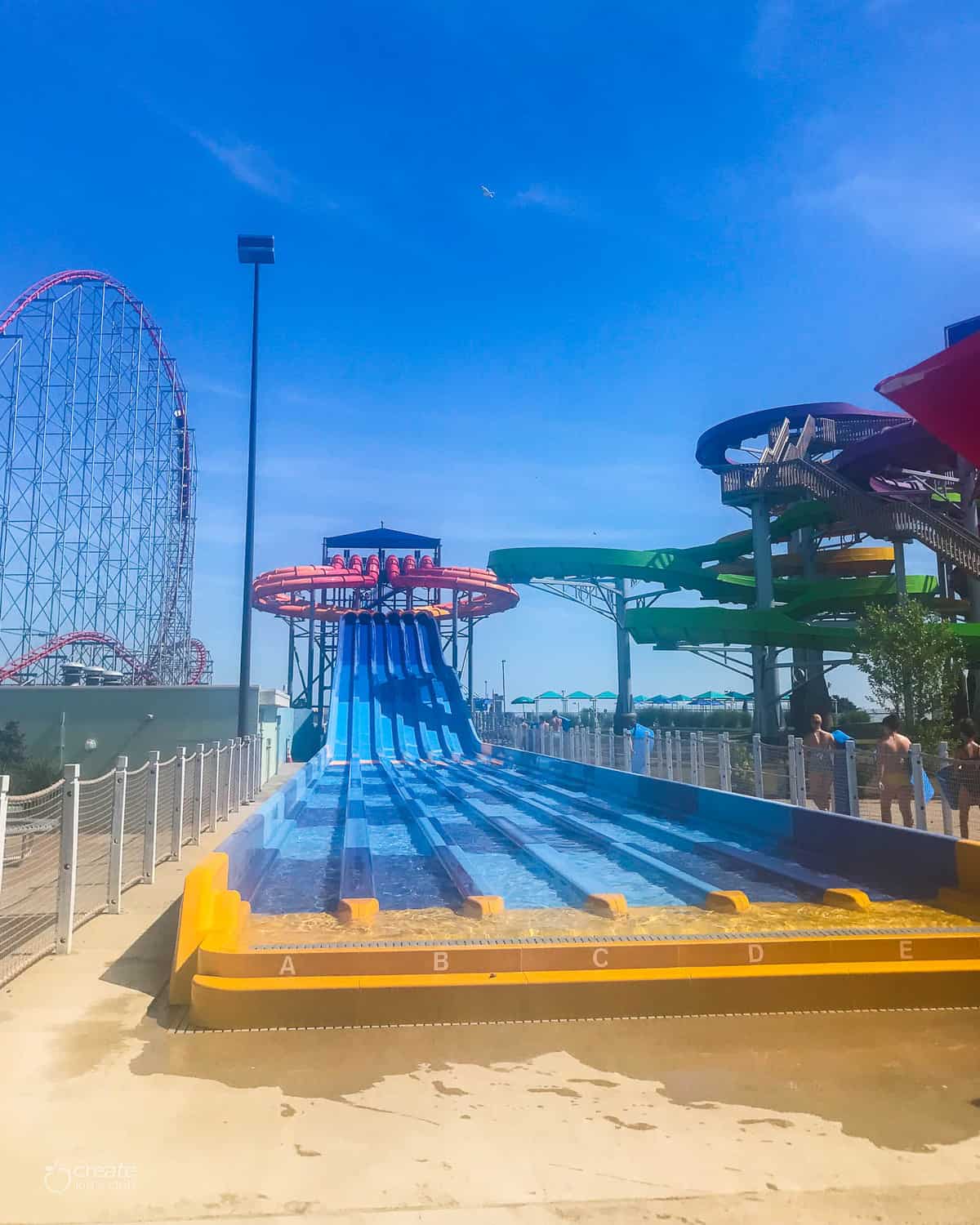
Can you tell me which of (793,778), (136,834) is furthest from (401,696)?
(793,778)

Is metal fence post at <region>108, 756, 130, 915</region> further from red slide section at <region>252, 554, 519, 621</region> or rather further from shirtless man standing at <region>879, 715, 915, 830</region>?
red slide section at <region>252, 554, 519, 621</region>

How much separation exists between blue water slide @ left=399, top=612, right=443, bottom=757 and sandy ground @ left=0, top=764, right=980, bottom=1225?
57.0 ft

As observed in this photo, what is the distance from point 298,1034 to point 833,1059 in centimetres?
226

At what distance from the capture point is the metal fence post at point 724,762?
32.3 ft

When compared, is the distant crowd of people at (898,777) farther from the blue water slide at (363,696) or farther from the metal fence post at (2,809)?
the blue water slide at (363,696)

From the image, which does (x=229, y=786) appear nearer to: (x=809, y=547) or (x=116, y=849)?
(x=116, y=849)

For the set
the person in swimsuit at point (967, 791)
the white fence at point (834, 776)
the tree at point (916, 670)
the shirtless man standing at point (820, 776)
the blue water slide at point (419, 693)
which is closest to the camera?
the person in swimsuit at point (967, 791)

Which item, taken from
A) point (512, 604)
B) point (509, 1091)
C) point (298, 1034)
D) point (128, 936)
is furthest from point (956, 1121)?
point (512, 604)

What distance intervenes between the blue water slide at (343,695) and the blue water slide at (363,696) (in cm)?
13

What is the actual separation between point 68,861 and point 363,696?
2011 cm

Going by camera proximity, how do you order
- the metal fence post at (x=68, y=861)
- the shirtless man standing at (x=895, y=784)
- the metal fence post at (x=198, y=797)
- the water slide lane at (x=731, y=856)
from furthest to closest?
1. the metal fence post at (x=198, y=797)
2. the shirtless man standing at (x=895, y=784)
3. the water slide lane at (x=731, y=856)
4. the metal fence post at (x=68, y=861)

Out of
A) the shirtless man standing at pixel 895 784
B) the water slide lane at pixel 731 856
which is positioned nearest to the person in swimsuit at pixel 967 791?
the shirtless man standing at pixel 895 784

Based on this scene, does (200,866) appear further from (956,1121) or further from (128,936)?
(956,1121)

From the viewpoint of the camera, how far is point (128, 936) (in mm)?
5453
